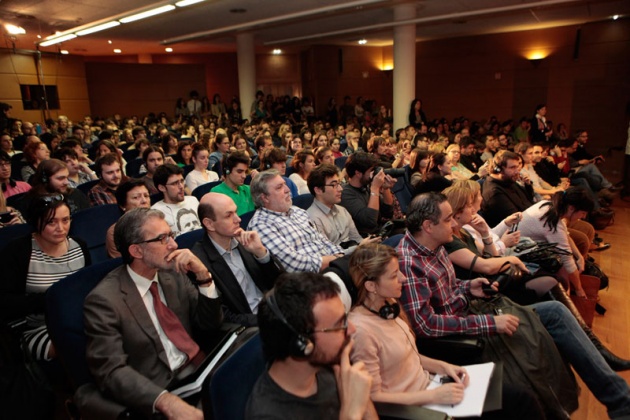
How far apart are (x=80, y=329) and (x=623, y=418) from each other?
233 cm

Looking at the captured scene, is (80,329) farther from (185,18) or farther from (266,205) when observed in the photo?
(185,18)

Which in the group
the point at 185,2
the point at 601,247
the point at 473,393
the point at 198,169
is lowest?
the point at 601,247

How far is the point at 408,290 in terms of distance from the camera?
1973 mm

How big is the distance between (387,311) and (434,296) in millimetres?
498

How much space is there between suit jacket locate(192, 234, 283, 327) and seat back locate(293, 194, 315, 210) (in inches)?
44.3

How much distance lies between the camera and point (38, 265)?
87.1 inches

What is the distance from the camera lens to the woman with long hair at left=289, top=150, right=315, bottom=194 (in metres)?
4.39

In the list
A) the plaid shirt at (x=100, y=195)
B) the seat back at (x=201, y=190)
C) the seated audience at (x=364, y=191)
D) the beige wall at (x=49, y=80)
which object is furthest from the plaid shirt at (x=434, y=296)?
the beige wall at (x=49, y=80)

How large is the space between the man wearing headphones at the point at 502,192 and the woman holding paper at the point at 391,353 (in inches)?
94.0

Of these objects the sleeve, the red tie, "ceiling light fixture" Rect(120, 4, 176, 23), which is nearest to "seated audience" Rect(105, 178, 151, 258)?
the red tie

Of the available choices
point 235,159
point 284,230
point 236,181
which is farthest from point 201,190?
point 284,230

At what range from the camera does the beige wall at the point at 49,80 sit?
13.1m

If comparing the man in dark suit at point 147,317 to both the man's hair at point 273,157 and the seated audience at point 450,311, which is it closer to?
the seated audience at point 450,311

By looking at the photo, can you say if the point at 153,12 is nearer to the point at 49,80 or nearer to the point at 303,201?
the point at 303,201
